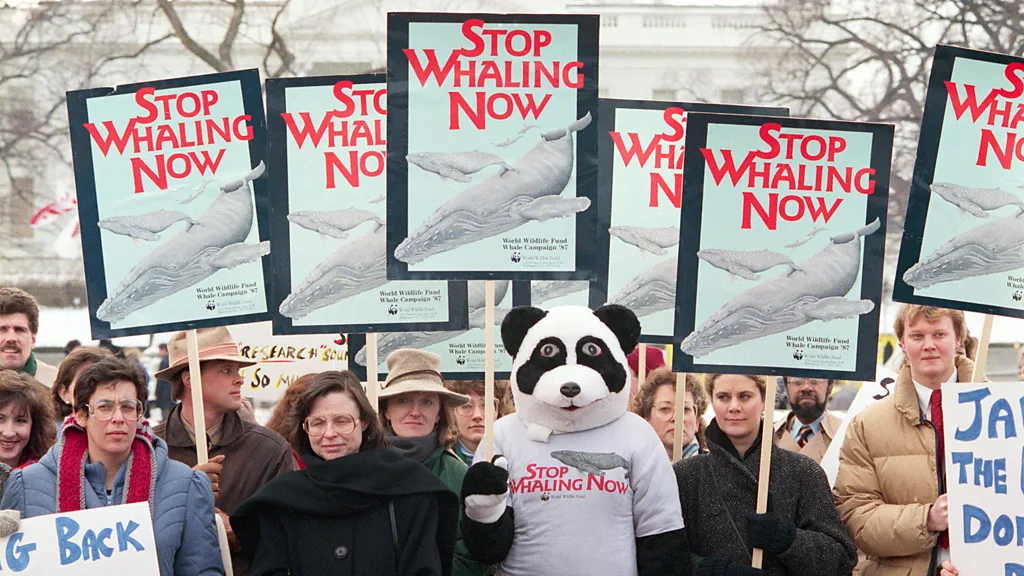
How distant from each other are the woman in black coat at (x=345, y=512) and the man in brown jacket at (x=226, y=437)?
1.63 ft

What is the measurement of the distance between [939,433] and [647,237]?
1.53 meters

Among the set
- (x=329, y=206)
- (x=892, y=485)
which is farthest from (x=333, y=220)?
(x=892, y=485)

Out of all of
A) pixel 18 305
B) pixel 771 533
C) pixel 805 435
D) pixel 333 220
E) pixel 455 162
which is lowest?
pixel 805 435

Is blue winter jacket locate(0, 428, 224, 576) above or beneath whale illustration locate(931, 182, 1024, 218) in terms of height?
beneath

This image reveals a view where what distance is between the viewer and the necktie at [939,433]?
480cm

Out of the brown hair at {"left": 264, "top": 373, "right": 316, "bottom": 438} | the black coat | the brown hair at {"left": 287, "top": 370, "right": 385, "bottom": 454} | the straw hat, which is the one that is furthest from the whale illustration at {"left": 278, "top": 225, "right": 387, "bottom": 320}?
the black coat

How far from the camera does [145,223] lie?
5.14 meters

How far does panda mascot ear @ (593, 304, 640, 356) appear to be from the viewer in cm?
466

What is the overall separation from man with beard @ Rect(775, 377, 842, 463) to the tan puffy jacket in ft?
5.02

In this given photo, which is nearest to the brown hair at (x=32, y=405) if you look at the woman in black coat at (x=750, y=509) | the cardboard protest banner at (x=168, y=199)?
the cardboard protest banner at (x=168, y=199)

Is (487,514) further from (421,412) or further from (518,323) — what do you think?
(421,412)

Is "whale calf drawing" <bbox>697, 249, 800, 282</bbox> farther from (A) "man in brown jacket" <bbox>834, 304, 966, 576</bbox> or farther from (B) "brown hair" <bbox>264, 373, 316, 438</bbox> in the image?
(B) "brown hair" <bbox>264, 373, 316, 438</bbox>

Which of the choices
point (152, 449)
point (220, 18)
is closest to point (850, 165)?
point (152, 449)

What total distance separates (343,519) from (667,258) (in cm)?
207
